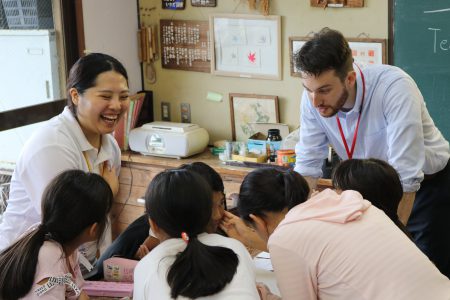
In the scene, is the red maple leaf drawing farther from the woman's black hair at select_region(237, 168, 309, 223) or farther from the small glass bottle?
the woman's black hair at select_region(237, 168, 309, 223)

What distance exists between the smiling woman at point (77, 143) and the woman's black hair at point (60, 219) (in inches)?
10.5

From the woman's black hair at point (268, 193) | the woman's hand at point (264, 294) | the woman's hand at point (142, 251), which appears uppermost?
the woman's black hair at point (268, 193)

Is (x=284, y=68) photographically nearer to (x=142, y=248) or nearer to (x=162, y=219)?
(x=142, y=248)

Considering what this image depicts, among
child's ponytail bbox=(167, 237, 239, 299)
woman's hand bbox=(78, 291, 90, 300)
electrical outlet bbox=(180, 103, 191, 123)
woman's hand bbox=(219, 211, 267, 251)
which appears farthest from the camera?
electrical outlet bbox=(180, 103, 191, 123)

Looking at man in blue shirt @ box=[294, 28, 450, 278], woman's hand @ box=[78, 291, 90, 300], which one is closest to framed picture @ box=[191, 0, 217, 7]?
man in blue shirt @ box=[294, 28, 450, 278]

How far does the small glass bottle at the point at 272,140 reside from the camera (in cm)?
393

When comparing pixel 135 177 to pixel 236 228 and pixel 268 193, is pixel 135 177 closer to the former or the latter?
pixel 236 228

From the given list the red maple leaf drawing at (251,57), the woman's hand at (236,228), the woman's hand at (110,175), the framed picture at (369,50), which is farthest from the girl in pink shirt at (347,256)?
the red maple leaf drawing at (251,57)

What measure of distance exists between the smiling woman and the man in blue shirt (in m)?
0.69

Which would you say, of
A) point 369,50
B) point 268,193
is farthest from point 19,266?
point 369,50

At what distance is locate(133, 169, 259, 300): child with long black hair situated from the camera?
1643 mm

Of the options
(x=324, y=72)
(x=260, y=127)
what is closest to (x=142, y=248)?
(x=324, y=72)

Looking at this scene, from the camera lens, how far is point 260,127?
13.5ft

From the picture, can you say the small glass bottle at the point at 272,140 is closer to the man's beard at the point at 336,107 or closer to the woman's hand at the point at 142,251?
the man's beard at the point at 336,107
